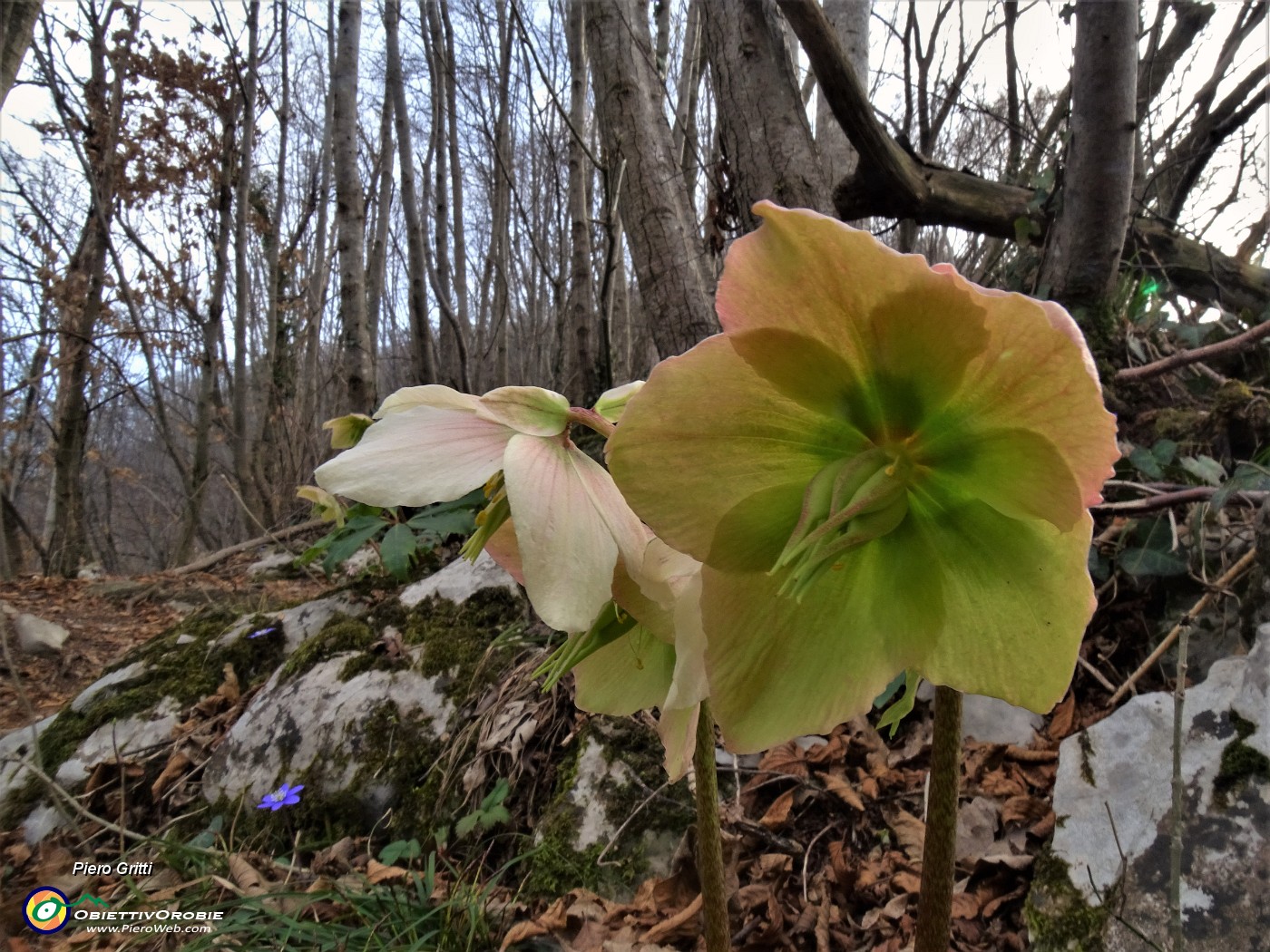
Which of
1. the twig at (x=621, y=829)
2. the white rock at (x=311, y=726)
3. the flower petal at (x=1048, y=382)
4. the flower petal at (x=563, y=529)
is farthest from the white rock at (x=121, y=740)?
the flower petal at (x=1048, y=382)

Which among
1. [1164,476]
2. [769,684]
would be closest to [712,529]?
[769,684]

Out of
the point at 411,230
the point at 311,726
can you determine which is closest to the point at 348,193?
the point at 411,230

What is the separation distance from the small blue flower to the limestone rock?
1421 mm

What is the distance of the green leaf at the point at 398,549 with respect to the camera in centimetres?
214

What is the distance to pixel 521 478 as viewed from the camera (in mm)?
464

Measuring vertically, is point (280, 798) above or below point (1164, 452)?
below

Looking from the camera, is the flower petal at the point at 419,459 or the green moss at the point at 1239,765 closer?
the flower petal at the point at 419,459

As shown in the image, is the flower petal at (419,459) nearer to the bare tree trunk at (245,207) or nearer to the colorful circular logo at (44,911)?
the colorful circular logo at (44,911)

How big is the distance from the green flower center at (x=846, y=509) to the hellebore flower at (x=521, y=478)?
12cm

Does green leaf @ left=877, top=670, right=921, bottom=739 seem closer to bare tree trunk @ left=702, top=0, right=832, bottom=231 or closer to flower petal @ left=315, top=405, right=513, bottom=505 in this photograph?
flower petal @ left=315, top=405, right=513, bottom=505

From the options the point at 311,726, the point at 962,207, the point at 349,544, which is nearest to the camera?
the point at 311,726

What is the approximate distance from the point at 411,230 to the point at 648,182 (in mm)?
3332

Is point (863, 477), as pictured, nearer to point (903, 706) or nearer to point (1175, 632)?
point (903, 706)

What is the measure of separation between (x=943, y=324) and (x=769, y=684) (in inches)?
8.8
